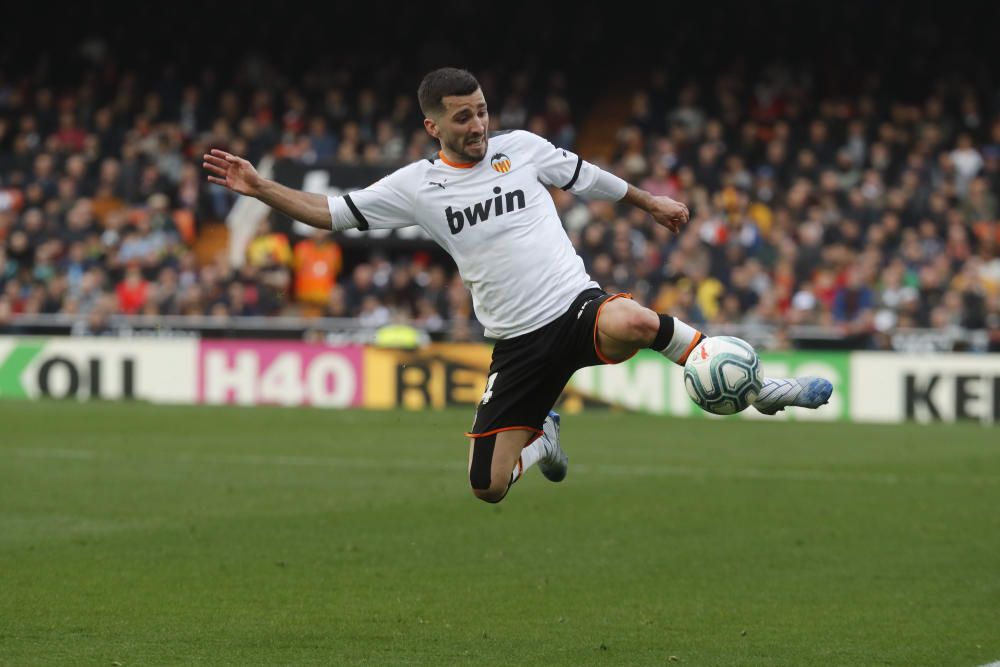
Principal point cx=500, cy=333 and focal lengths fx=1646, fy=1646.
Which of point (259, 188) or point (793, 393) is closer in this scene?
point (793, 393)

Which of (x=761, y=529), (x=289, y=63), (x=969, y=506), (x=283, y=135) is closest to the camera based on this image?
(x=761, y=529)

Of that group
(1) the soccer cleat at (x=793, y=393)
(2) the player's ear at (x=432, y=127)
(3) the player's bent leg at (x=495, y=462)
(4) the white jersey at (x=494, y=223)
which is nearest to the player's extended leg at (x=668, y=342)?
(1) the soccer cleat at (x=793, y=393)

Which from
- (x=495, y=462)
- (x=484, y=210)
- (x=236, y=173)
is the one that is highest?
(x=236, y=173)

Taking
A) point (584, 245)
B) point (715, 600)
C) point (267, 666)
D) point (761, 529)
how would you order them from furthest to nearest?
point (584, 245) < point (761, 529) < point (715, 600) < point (267, 666)

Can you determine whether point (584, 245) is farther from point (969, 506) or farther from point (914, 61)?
point (969, 506)

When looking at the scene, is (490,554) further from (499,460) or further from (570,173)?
(570,173)

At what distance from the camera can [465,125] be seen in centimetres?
774

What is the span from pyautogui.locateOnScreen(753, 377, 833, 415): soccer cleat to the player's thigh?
568mm

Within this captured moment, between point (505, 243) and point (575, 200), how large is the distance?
17325 millimetres

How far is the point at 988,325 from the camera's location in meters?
21.2

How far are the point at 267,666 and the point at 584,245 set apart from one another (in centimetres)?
1779

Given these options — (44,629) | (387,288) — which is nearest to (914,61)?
(387,288)

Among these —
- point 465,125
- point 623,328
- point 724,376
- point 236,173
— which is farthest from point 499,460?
point 236,173

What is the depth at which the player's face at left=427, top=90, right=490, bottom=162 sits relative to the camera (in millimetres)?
7699
